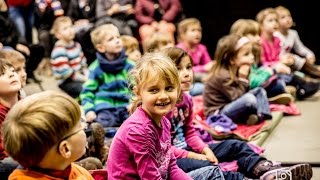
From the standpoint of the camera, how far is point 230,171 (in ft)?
9.23

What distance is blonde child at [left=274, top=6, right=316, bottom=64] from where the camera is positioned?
5.36 m

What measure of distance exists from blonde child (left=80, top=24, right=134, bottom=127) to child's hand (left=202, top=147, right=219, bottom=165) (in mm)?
1054

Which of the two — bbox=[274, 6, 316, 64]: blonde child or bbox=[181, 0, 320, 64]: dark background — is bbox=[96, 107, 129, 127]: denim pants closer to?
bbox=[274, 6, 316, 64]: blonde child

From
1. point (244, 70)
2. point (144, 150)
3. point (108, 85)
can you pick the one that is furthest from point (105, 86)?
point (144, 150)

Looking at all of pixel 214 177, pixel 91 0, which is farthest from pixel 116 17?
pixel 214 177

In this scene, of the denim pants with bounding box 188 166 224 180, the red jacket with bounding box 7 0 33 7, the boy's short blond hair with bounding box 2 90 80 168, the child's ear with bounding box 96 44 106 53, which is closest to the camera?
the boy's short blond hair with bounding box 2 90 80 168

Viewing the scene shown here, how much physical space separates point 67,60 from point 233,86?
182cm

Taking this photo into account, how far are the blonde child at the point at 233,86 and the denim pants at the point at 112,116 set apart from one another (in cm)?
62

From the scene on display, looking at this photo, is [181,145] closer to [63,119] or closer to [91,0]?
[63,119]

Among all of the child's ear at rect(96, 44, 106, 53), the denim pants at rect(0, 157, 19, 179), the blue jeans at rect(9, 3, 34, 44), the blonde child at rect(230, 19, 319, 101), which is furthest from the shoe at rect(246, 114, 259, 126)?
the blue jeans at rect(9, 3, 34, 44)

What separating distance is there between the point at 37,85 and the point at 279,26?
2.44 m

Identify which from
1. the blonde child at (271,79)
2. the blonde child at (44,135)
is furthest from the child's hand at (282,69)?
the blonde child at (44,135)

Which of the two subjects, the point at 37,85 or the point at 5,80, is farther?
the point at 37,85

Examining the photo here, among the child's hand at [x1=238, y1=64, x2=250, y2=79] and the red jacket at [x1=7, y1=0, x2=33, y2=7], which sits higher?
the red jacket at [x1=7, y1=0, x2=33, y2=7]
